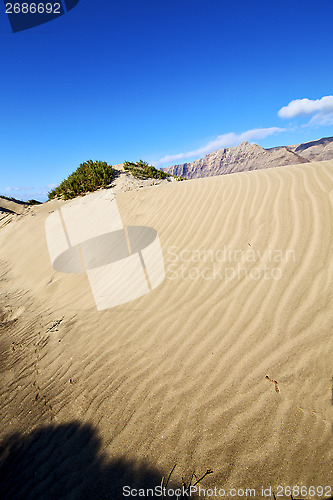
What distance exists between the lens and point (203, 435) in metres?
1.67

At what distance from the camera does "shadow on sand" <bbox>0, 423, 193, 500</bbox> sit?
4.92 ft

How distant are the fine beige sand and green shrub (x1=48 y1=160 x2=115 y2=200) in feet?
23.4

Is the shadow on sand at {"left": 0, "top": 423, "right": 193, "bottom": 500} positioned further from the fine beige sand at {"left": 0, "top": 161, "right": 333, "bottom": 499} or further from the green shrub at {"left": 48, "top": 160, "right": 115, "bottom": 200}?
the green shrub at {"left": 48, "top": 160, "right": 115, "bottom": 200}

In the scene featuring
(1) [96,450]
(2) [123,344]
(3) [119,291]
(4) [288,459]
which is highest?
(3) [119,291]

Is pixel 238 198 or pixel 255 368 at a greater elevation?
pixel 238 198

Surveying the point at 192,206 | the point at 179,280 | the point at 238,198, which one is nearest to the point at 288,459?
the point at 179,280

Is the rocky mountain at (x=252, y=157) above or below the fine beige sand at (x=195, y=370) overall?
above

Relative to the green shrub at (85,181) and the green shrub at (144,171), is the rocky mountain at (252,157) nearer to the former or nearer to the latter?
the green shrub at (144,171)

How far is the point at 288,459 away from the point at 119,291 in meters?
2.60

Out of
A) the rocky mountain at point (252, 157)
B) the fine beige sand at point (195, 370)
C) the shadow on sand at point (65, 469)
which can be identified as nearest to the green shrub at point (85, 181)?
the fine beige sand at point (195, 370)

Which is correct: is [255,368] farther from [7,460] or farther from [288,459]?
[7,460]

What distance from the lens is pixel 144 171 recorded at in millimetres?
11352

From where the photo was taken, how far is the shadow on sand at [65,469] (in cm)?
150

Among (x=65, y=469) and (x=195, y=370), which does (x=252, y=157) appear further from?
(x=65, y=469)
